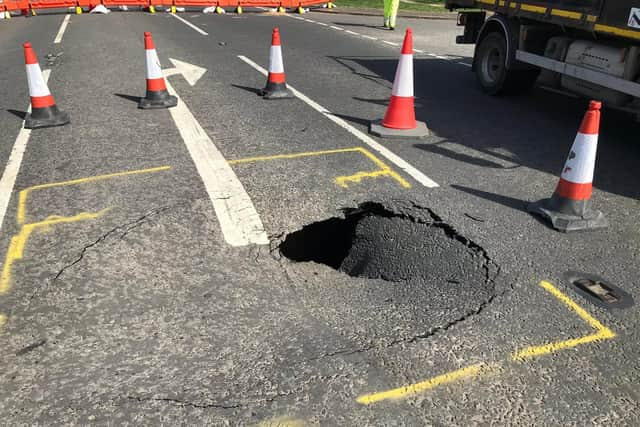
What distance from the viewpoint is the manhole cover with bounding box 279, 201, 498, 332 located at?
2881 millimetres

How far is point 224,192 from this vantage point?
429 centimetres

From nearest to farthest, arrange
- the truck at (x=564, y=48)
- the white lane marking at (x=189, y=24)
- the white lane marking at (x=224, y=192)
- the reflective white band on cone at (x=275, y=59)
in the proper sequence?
the white lane marking at (x=224, y=192)
the truck at (x=564, y=48)
the reflective white band on cone at (x=275, y=59)
the white lane marking at (x=189, y=24)

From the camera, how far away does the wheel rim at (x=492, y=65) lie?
25.3 ft

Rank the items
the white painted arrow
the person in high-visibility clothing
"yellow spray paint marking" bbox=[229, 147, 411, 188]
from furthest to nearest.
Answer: the person in high-visibility clothing < the white painted arrow < "yellow spray paint marking" bbox=[229, 147, 411, 188]

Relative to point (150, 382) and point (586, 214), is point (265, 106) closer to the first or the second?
point (586, 214)

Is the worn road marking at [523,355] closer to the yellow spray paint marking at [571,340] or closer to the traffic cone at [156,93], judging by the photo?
the yellow spray paint marking at [571,340]

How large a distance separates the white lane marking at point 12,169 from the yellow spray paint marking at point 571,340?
147 inches

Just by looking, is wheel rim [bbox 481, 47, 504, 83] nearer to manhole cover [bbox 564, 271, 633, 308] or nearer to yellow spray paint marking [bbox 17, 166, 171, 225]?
manhole cover [bbox 564, 271, 633, 308]

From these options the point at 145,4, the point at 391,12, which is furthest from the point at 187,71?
the point at 145,4

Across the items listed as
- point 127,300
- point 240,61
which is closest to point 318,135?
point 127,300

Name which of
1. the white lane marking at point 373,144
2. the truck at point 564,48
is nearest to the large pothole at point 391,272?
the white lane marking at point 373,144

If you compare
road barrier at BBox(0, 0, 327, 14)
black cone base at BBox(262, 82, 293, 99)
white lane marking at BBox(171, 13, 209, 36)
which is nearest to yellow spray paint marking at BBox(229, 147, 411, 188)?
black cone base at BBox(262, 82, 293, 99)

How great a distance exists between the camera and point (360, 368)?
245 cm

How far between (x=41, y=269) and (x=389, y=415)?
7.92 feet
